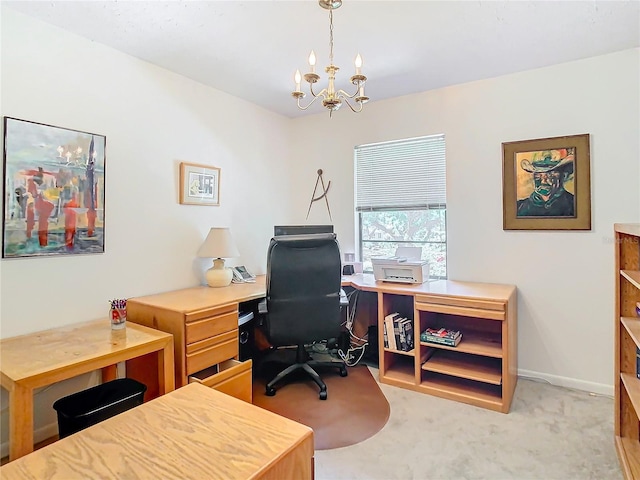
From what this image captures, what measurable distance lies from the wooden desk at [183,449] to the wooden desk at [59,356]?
722 millimetres


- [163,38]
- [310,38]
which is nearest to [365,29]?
[310,38]

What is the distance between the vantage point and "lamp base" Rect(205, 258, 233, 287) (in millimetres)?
2850

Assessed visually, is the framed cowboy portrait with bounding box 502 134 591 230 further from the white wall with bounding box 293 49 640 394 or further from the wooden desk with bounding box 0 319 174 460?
the wooden desk with bounding box 0 319 174 460

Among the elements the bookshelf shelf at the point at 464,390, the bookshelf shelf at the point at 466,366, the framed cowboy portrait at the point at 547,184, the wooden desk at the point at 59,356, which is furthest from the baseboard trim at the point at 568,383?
the framed cowboy portrait at the point at 547,184

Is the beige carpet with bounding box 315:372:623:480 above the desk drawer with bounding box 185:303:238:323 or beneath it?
beneath

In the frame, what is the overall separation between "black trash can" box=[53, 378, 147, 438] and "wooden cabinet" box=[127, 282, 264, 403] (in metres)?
0.29

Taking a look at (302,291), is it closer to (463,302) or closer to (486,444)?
(463,302)

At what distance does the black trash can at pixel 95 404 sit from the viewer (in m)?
1.66

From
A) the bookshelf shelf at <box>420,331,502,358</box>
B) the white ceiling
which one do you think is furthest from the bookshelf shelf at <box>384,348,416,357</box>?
the white ceiling

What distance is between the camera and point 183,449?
0.90 metres

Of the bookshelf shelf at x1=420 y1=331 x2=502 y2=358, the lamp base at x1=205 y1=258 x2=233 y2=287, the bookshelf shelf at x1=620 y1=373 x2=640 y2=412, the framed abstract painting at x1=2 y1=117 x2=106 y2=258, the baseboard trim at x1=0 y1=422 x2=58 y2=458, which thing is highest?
the framed abstract painting at x1=2 y1=117 x2=106 y2=258

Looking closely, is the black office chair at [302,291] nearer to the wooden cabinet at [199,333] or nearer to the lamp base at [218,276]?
the wooden cabinet at [199,333]

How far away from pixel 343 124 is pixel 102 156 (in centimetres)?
220

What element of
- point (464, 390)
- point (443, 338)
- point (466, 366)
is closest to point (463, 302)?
point (443, 338)
